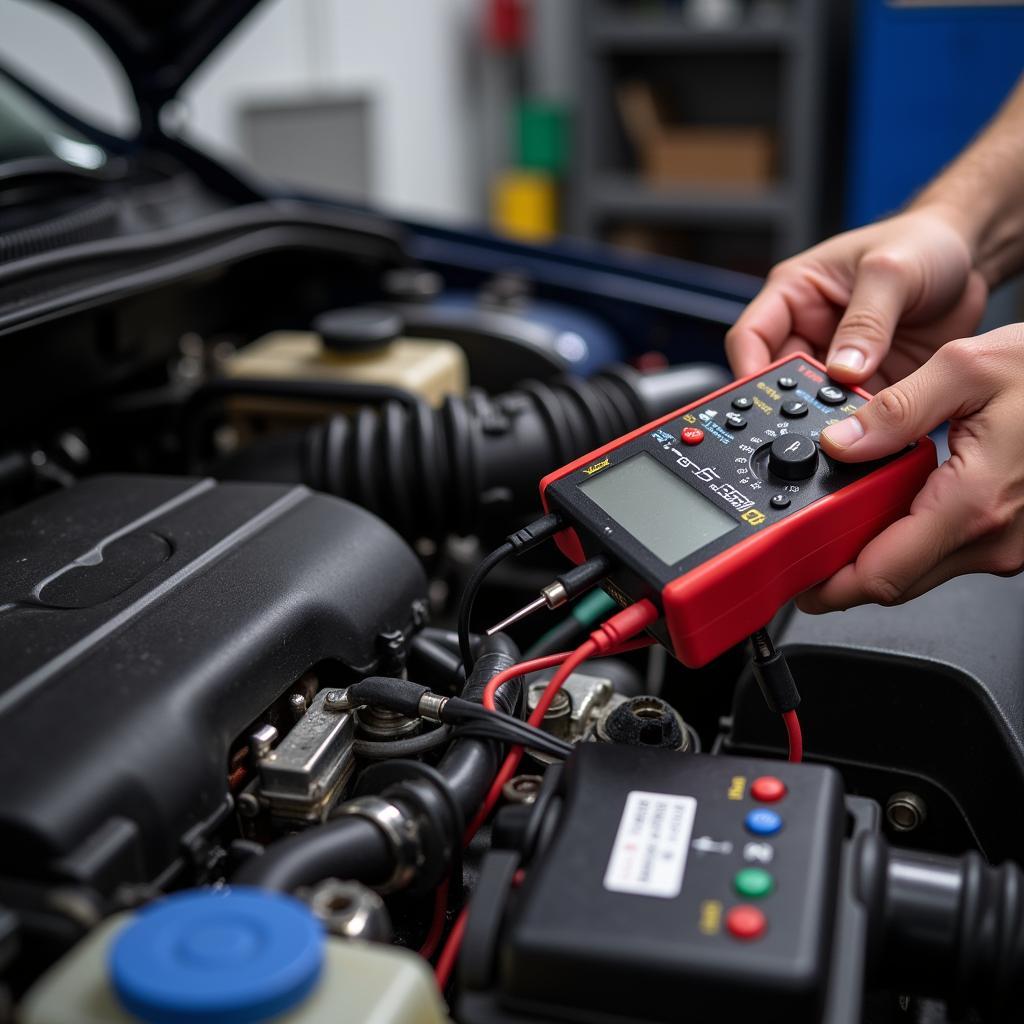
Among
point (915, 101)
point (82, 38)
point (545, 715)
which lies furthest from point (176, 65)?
point (915, 101)

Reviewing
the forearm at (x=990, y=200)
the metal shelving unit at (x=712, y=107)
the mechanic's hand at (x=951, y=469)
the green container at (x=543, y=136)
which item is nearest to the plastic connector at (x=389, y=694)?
the mechanic's hand at (x=951, y=469)

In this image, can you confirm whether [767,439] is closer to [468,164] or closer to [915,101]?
[915,101]

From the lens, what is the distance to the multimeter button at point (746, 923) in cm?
38

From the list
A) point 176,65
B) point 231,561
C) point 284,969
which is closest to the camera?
point 284,969

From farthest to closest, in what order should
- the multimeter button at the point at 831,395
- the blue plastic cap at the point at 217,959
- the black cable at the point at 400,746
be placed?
the multimeter button at the point at 831,395 < the black cable at the point at 400,746 < the blue plastic cap at the point at 217,959

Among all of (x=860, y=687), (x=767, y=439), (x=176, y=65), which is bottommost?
(x=860, y=687)

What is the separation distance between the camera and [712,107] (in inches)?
133

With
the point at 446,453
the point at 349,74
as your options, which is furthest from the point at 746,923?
the point at 349,74

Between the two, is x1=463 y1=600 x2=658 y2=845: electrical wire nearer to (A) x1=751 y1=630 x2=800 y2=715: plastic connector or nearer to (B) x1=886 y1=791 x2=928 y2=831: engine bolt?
(A) x1=751 y1=630 x2=800 y2=715: plastic connector

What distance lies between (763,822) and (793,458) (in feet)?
0.72

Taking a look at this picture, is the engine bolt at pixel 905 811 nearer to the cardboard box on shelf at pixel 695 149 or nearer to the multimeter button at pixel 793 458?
the multimeter button at pixel 793 458

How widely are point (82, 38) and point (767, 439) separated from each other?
1796mm

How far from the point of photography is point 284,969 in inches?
13.0

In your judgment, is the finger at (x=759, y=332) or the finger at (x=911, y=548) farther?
the finger at (x=759, y=332)
